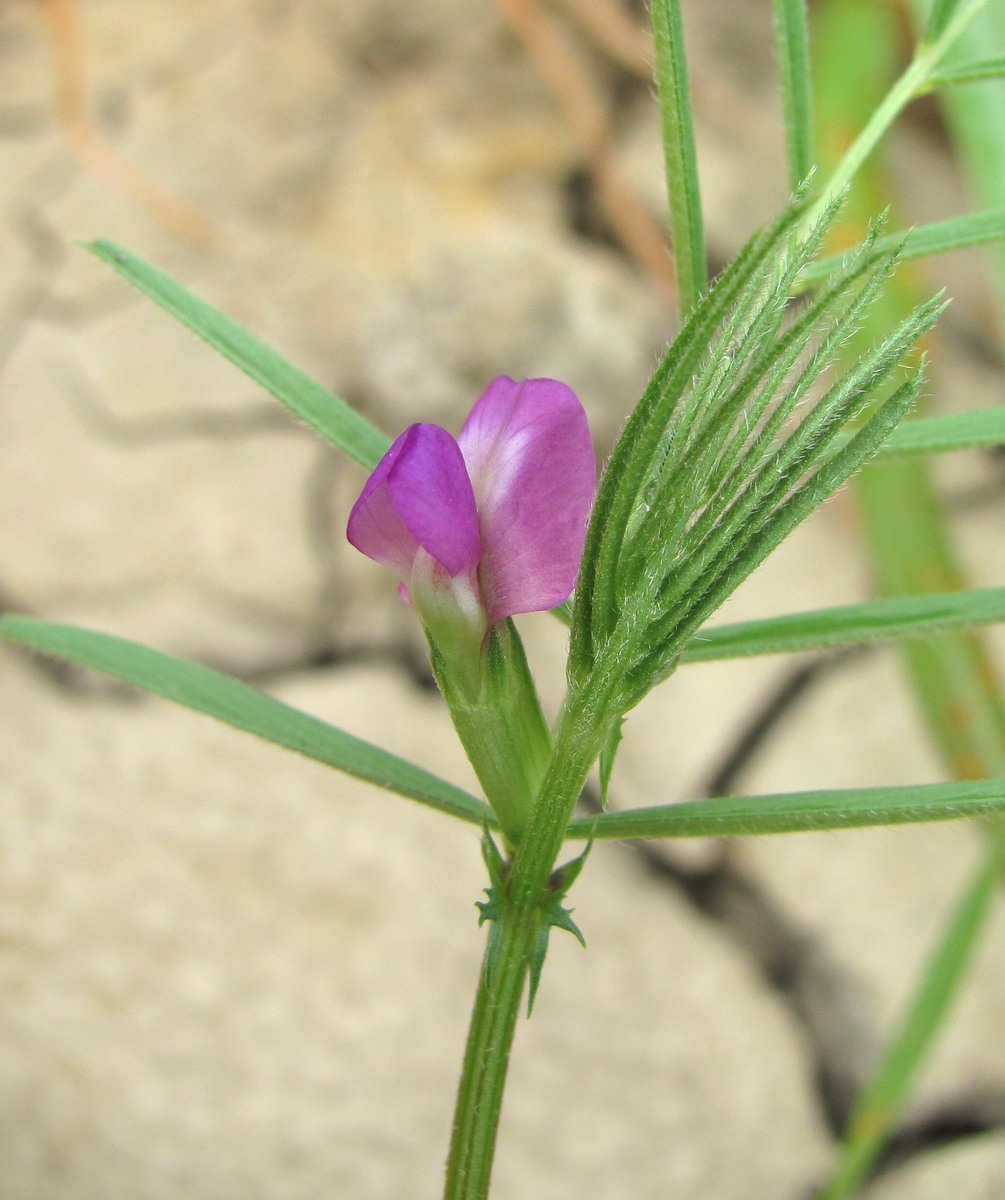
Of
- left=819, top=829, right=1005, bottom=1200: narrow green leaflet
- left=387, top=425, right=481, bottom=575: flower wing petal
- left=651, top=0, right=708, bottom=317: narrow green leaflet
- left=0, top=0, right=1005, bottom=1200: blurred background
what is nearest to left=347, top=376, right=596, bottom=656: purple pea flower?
left=387, top=425, right=481, bottom=575: flower wing petal

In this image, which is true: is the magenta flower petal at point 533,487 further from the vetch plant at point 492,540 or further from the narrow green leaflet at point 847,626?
the narrow green leaflet at point 847,626

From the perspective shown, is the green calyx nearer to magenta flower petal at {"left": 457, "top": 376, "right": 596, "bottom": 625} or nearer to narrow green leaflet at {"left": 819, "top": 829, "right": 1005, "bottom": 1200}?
magenta flower petal at {"left": 457, "top": 376, "right": 596, "bottom": 625}

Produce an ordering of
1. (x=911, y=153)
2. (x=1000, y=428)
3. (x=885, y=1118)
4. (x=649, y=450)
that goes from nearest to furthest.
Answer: (x=649, y=450), (x=1000, y=428), (x=885, y=1118), (x=911, y=153)

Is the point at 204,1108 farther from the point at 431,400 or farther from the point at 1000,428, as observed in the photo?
the point at 1000,428

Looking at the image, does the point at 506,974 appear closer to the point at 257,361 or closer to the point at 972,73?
the point at 257,361

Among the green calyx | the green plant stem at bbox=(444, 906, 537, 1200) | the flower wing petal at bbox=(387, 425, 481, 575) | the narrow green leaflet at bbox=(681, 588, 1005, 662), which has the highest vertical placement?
the narrow green leaflet at bbox=(681, 588, 1005, 662)

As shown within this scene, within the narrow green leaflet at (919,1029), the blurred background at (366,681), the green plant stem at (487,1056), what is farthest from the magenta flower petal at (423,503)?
the blurred background at (366,681)

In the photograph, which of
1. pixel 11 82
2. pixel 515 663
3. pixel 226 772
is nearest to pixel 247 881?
pixel 226 772
